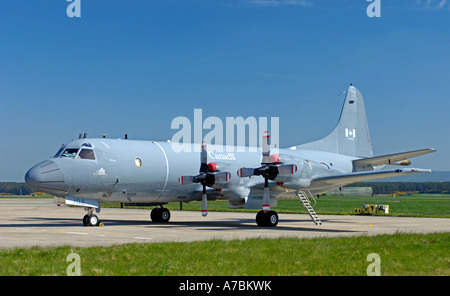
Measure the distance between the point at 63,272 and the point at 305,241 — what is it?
8.32m

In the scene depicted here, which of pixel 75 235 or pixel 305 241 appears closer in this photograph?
pixel 305 241

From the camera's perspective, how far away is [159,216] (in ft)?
94.9

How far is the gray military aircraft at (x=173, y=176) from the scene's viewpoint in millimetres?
22781

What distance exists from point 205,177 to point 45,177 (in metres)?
7.41

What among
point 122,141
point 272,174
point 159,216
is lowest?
point 159,216

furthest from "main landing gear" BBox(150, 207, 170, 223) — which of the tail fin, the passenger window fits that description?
the tail fin

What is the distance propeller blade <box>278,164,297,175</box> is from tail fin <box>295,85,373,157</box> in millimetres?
9874

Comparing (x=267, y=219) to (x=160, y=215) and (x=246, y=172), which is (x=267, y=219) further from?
(x=160, y=215)

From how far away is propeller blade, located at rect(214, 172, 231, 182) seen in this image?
24.7 metres

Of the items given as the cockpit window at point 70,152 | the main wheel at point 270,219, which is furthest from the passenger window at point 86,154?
the main wheel at point 270,219

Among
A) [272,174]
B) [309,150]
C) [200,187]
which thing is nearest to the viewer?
[272,174]
